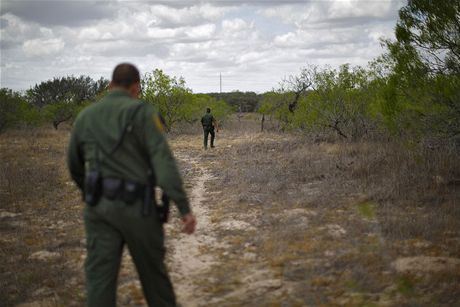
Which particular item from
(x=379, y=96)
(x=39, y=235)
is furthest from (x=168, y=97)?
(x=39, y=235)

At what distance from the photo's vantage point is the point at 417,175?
8680 millimetres

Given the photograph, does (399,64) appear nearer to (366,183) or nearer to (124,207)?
(366,183)

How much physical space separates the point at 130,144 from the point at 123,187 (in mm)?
303

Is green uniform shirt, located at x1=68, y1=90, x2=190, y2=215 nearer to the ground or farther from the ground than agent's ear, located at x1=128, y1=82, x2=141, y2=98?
nearer to the ground

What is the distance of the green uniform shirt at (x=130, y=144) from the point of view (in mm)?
2887

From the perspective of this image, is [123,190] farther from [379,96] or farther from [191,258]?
[379,96]

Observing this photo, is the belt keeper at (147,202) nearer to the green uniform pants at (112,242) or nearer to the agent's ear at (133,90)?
the green uniform pants at (112,242)

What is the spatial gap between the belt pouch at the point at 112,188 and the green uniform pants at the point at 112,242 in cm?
5

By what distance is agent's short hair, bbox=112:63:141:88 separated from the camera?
3.12m

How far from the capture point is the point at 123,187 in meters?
2.94

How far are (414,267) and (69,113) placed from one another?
33.5 meters

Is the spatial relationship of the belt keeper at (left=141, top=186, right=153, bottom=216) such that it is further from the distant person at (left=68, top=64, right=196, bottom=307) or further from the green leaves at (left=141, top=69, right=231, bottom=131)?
the green leaves at (left=141, top=69, right=231, bottom=131)

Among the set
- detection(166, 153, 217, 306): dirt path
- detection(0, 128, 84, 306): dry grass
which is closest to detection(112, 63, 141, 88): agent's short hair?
detection(166, 153, 217, 306): dirt path

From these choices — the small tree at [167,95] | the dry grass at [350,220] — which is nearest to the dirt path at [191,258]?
the dry grass at [350,220]
